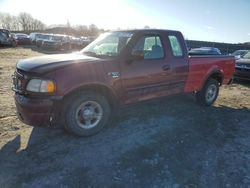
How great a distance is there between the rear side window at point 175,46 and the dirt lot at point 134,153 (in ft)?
4.72

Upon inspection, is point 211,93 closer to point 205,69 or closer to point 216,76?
point 216,76

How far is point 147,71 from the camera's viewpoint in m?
4.98

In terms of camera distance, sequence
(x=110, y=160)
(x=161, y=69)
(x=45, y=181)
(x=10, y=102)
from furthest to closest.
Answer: (x=10, y=102), (x=161, y=69), (x=110, y=160), (x=45, y=181)

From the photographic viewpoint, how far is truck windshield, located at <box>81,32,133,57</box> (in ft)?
16.1

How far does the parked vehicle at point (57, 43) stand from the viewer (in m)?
26.4

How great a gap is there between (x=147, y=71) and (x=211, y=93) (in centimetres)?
288

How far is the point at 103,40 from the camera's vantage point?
5414 millimetres

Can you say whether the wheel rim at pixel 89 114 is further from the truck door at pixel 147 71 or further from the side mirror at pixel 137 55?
the side mirror at pixel 137 55

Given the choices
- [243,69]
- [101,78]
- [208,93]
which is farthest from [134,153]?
[243,69]

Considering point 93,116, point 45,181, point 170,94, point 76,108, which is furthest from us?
point 170,94

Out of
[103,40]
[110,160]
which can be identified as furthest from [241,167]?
[103,40]

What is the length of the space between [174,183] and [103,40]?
3253 mm

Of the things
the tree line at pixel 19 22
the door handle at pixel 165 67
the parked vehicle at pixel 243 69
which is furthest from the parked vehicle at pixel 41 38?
the tree line at pixel 19 22

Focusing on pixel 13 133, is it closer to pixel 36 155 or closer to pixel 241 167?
pixel 36 155
